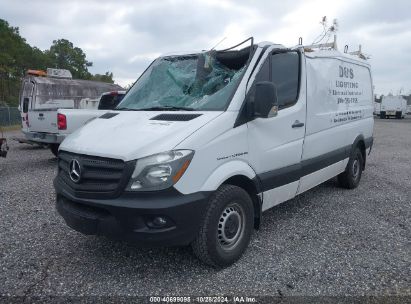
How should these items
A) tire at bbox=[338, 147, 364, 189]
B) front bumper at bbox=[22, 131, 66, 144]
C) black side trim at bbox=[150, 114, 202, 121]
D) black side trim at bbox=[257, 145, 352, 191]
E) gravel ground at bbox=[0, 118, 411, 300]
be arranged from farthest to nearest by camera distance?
front bumper at bbox=[22, 131, 66, 144] → tire at bbox=[338, 147, 364, 189] → black side trim at bbox=[257, 145, 352, 191] → black side trim at bbox=[150, 114, 202, 121] → gravel ground at bbox=[0, 118, 411, 300]

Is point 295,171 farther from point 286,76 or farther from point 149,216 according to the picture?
point 149,216

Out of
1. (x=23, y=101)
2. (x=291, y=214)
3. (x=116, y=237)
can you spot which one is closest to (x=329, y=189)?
(x=291, y=214)

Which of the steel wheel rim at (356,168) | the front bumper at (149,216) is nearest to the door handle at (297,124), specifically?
the front bumper at (149,216)

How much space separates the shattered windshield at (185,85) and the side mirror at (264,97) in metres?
0.30

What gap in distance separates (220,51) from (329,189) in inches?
147

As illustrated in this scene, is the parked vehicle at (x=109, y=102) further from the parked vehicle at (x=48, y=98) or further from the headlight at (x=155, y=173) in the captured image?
the headlight at (x=155, y=173)

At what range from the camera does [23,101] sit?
14.2 m

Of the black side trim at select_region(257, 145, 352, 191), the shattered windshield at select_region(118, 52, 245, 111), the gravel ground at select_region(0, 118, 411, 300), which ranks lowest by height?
the gravel ground at select_region(0, 118, 411, 300)

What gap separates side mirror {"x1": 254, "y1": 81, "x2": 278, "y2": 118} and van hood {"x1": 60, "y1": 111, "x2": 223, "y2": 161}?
0.42 m

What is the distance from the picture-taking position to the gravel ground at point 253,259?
332cm

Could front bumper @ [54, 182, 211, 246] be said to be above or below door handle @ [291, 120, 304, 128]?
below

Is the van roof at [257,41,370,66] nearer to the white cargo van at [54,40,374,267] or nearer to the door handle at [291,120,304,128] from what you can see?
the white cargo van at [54,40,374,267]

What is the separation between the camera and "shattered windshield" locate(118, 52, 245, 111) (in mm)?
3882

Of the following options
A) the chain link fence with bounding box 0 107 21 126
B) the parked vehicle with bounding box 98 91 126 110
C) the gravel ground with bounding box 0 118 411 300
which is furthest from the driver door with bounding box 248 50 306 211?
the chain link fence with bounding box 0 107 21 126
